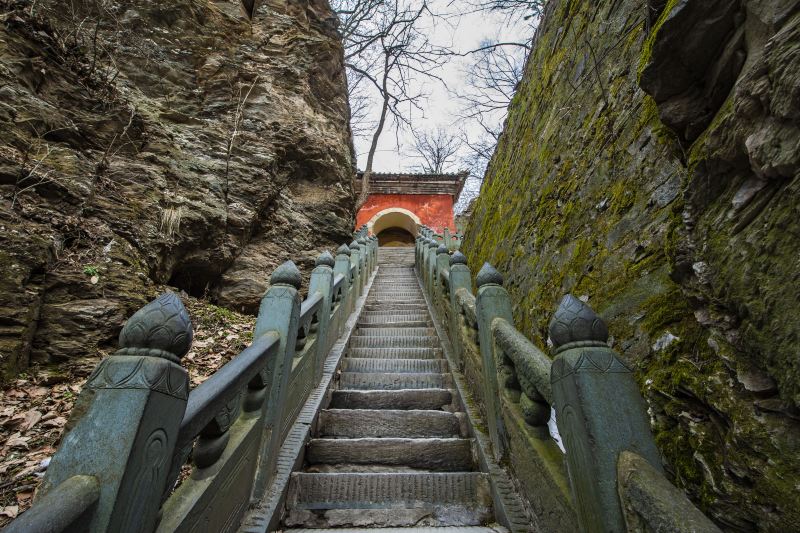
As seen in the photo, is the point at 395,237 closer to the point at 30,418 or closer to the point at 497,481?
the point at 30,418

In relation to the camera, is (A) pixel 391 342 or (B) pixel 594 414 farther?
(A) pixel 391 342

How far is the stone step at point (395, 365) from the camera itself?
3980 millimetres

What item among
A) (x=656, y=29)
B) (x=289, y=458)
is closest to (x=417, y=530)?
(x=289, y=458)

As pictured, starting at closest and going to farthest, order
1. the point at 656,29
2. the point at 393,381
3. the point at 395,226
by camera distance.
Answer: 1. the point at 656,29
2. the point at 393,381
3. the point at 395,226

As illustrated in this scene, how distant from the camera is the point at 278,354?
88.7 inches

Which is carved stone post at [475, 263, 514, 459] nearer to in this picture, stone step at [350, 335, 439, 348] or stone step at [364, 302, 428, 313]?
→ stone step at [350, 335, 439, 348]

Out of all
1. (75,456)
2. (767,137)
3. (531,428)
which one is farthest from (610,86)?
(75,456)

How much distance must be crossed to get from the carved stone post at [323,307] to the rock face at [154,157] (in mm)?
1797

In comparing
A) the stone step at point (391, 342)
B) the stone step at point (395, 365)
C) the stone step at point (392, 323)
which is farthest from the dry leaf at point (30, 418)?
the stone step at point (392, 323)

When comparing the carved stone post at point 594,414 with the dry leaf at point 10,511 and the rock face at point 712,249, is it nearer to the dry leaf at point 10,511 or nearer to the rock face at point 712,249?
the rock face at point 712,249

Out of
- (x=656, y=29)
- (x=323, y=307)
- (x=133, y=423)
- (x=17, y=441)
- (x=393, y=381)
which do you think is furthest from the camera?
(x=393, y=381)

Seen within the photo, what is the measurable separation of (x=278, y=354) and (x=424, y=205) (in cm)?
1561

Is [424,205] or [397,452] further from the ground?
[424,205]

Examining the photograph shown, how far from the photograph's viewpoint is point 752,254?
120cm
